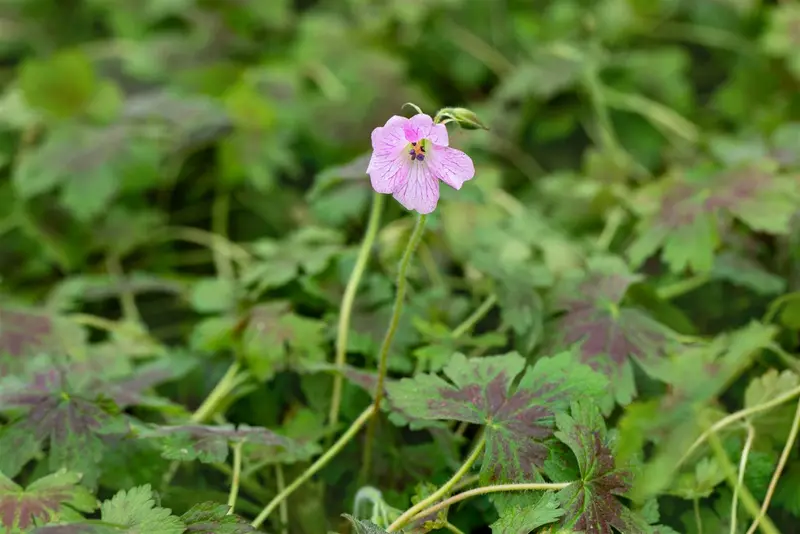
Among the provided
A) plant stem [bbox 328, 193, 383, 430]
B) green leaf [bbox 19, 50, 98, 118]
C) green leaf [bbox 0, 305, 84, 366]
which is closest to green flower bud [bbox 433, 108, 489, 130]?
plant stem [bbox 328, 193, 383, 430]

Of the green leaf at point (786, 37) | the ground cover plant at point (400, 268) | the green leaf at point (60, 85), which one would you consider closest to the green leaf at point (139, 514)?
the ground cover plant at point (400, 268)

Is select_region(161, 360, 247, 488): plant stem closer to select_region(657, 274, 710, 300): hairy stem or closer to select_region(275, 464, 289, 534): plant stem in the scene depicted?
select_region(275, 464, 289, 534): plant stem

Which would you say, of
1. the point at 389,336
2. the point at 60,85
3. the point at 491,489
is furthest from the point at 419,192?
the point at 60,85

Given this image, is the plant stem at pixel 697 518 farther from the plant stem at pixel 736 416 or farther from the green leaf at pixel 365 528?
the green leaf at pixel 365 528

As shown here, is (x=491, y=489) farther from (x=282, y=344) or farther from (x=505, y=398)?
(x=282, y=344)

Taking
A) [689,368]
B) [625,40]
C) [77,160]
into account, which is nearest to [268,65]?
[77,160]

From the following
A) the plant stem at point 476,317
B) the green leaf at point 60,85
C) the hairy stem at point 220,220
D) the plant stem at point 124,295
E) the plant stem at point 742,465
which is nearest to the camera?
the plant stem at point 742,465
